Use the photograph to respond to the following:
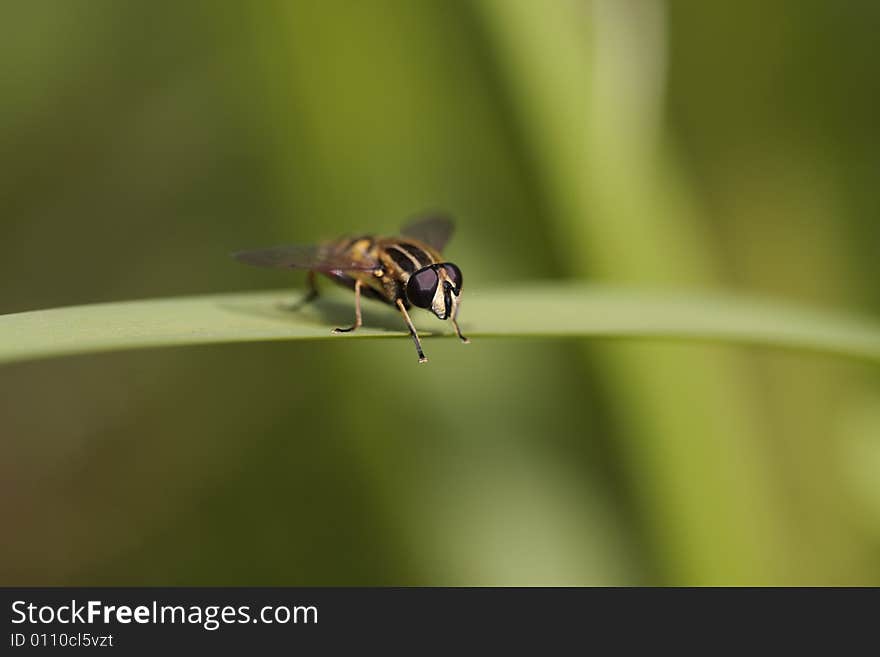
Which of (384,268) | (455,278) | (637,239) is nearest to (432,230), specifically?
(384,268)

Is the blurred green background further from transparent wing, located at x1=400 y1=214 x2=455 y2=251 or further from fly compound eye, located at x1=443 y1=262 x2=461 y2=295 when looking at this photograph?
fly compound eye, located at x1=443 y1=262 x2=461 y2=295

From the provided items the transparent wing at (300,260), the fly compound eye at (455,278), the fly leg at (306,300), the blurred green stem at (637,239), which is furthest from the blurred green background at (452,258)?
the fly compound eye at (455,278)

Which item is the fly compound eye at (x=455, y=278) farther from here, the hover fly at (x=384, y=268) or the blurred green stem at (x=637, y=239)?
the blurred green stem at (x=637, y=239)

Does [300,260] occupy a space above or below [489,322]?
above

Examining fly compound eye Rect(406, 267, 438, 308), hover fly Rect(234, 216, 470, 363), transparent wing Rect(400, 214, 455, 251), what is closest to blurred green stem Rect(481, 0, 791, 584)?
transparent wing Rect(400, 214, 455, 251)

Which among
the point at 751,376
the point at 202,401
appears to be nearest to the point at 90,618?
the point at 202,401

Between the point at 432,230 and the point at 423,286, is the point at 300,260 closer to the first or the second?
the point at 423,286
